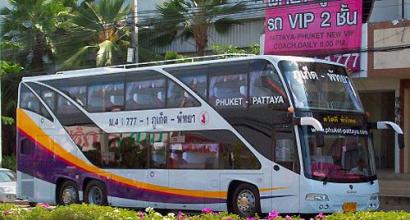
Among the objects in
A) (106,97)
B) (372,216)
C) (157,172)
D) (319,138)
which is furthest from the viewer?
(106,97)

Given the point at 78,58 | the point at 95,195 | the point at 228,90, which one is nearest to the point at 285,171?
the point at 228,90

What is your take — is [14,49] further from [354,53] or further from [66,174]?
[354,53]

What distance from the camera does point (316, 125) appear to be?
14164 millimetres

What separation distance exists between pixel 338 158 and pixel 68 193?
8.36 meters

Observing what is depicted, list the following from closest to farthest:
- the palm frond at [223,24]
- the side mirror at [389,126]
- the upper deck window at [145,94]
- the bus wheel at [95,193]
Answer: the side mirror at [389,126], the upper deck window at [145,94], the bus wheel at [95,193], the palm frond at [223,24]

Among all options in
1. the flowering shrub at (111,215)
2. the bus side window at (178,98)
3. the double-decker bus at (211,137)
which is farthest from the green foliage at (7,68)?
the flowering shrub at (111,215)

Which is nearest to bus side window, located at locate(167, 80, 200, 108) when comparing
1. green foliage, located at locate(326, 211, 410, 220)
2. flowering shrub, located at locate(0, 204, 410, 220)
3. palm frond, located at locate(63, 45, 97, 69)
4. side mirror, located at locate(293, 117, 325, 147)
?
side mirror, located at locate(293, 117, 325, 147)

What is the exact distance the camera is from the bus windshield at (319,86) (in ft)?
48.8

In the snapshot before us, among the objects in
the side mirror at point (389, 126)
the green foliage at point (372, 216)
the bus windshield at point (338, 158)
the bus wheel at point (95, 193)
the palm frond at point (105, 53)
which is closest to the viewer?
the green foliage at point (372, 216)

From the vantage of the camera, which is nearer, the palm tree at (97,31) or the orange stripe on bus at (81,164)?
the orange stripe on bus at (81,164)

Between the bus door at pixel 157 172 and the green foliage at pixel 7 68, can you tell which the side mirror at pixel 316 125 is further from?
the green foliage at pixel 7 68

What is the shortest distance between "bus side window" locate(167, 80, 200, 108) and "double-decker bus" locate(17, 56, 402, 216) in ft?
0.08

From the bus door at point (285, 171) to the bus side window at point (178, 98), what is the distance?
251cm

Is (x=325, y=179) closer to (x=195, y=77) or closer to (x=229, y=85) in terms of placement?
(x=229, y=85)
